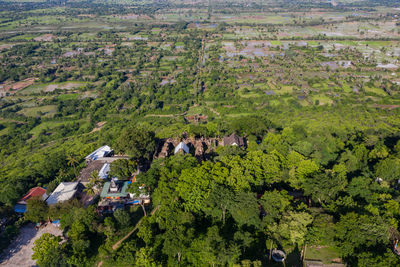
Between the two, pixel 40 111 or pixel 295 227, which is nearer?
pixel 295 227

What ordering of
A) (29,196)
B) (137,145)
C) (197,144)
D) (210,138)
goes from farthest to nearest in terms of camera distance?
(210,138) → (197,144) → (137,145) → (29,196)

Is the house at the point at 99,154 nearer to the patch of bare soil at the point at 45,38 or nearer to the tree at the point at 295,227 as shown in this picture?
the tree at the point at 295,227

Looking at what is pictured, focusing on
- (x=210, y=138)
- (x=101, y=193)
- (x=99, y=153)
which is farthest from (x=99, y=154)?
(x=210, y=138)

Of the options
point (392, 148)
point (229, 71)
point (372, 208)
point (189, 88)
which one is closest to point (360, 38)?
point (229, 71)

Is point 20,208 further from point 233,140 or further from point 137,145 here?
point 233,140

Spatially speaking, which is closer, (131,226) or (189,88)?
(131,226)

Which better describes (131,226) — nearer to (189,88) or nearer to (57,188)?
(57,188)
